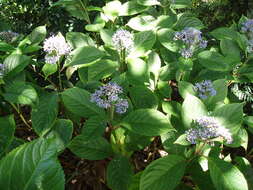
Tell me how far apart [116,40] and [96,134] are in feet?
1.86

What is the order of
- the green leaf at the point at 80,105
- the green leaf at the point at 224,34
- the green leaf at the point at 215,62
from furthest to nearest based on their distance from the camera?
the green leaf at the point at 224,34 < the green leaf at the point at 215,62 < the green leaf at the point at 80,105

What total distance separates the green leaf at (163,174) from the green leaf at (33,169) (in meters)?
0.67

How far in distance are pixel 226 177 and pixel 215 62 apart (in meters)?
0.68

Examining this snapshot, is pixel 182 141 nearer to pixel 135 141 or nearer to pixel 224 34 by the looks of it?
pixel 135 141

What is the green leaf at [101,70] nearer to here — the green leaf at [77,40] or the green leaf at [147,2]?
the green leaf at [77,40]

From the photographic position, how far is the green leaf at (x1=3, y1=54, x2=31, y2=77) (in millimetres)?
1541

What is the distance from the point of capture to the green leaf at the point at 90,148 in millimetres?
1444

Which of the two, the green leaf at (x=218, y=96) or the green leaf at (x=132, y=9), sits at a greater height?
the green leaf at (x=132, y=9)

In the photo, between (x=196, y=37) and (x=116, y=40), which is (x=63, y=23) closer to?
(x=116, y=40)

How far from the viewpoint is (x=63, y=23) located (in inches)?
99.8

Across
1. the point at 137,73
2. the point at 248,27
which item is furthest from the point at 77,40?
the point at 248,27

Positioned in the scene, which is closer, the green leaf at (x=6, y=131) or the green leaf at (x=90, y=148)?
the green leaf at (x=6, y=131)

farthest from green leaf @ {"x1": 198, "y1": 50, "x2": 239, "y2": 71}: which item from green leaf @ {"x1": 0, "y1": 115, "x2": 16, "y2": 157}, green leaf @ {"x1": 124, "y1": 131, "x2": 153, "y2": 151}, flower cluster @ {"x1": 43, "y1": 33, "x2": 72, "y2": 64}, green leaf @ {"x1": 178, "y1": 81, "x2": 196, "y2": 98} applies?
green leaf @ {"x1": 0, "y1": 115, "x2": 16, "y2": 157}

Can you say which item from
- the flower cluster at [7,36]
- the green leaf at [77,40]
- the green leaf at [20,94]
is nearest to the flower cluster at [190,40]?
the green leaf at [77,40]
